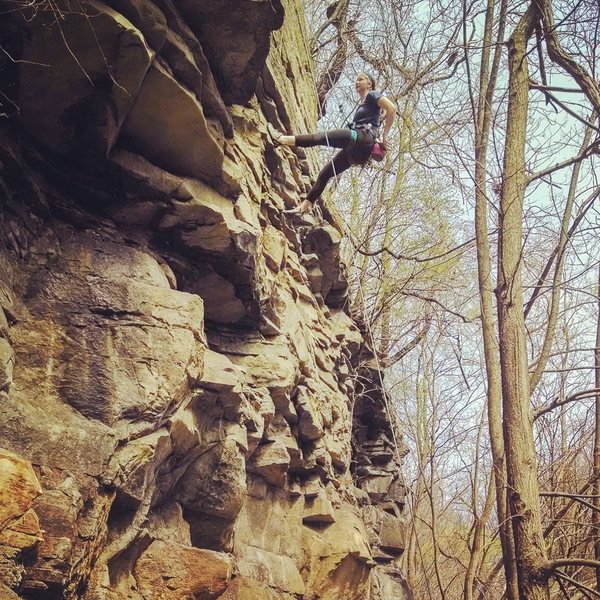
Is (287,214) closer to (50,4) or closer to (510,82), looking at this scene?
(510,82)

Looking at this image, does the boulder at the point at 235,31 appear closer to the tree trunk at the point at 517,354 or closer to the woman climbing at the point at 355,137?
the woman climbing at the point at 355,137

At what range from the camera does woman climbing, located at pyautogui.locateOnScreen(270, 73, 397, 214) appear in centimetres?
626

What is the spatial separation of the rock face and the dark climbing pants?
0.43 metres

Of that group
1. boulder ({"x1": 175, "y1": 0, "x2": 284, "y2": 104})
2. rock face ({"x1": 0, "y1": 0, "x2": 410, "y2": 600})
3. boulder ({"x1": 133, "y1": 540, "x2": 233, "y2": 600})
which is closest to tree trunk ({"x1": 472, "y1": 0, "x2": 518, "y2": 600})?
rock face ({"x1": 0, "y1": 0, "x2": 410, "y2": 600})

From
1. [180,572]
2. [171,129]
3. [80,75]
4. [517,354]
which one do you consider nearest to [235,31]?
[171,129]

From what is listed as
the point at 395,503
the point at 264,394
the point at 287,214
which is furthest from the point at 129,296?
the point at 395,503

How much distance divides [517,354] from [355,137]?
2784 millimetres

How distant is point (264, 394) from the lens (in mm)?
5121

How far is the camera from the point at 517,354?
5043mm

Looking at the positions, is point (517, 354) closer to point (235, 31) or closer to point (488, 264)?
point (488, 264)

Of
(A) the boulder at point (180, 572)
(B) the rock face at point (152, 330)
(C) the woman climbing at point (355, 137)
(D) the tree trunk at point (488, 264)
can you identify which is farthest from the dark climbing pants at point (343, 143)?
(A) the boulder at point (180, 572)

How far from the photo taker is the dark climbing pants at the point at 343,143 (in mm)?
6270

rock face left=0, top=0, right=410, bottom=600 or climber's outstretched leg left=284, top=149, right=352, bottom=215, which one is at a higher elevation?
climber's outstretched leg left=284, top=149, right=352, bottom=215

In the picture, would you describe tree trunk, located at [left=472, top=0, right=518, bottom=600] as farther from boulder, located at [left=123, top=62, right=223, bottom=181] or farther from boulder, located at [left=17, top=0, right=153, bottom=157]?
boulder, located at [left=17, top=0, right=153, bottom=157]
